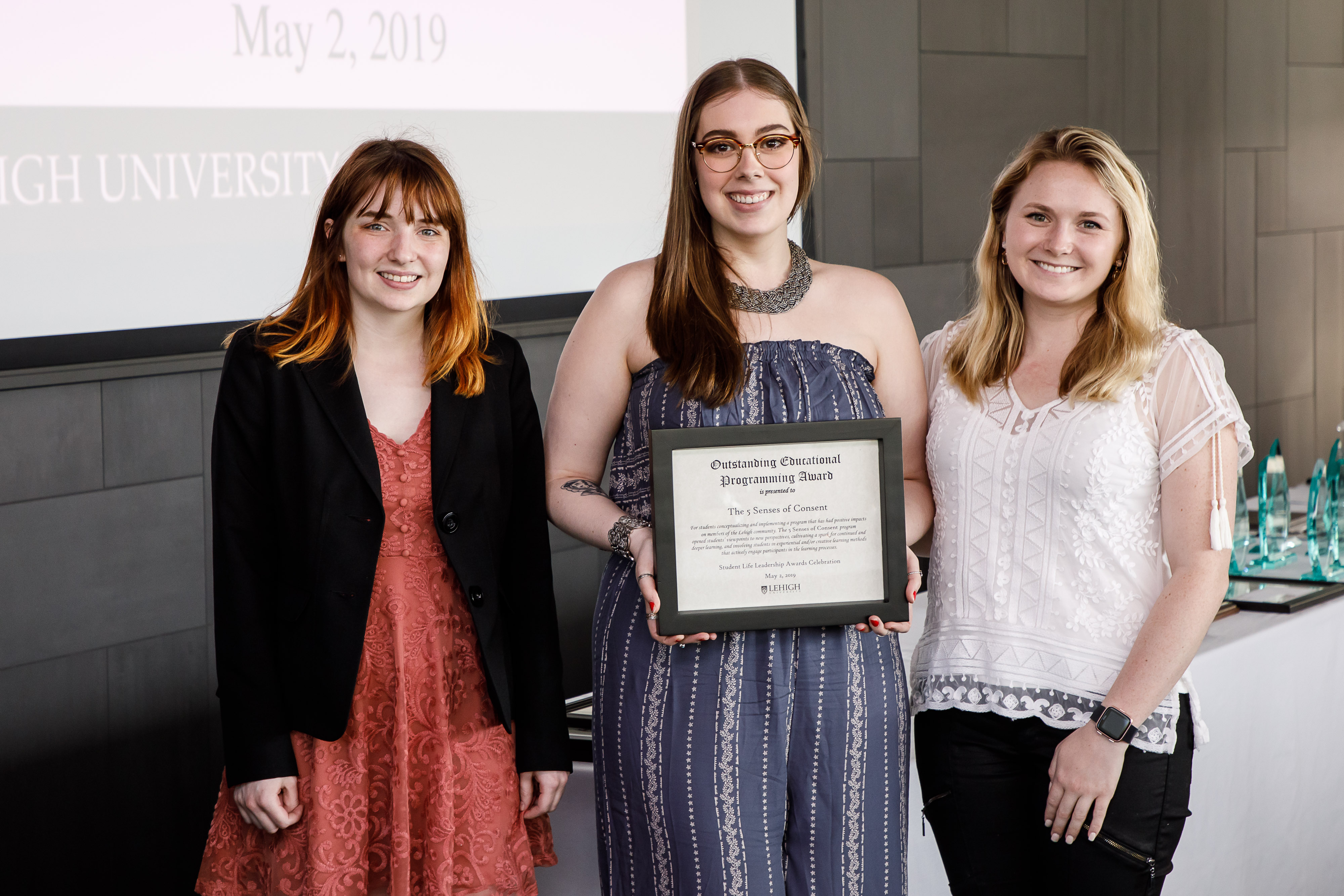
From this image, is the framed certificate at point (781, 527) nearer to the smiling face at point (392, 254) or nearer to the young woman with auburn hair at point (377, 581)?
the young woman with auburn hair at point (377, 581)

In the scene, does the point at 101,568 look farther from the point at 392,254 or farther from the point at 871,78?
the point at 871,78

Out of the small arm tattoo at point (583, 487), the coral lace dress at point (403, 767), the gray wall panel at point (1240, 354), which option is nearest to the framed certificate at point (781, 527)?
the small arm tattoo at point (583, 487)

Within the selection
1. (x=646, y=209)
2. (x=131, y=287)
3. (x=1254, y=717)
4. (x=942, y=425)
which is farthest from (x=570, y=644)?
(x=942, y=425)

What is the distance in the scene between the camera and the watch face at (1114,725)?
1572 millimetres

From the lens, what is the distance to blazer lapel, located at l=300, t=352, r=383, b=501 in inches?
62.5

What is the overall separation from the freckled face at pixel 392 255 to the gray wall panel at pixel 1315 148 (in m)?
5.54

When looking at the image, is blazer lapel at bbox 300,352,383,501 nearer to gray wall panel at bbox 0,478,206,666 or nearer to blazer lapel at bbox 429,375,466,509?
blazer lapel at bbox 429,375,466,509

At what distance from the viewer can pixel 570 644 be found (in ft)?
13.0

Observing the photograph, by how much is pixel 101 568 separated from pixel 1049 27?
3976 millimetres

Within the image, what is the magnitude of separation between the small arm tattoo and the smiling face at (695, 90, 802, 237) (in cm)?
39

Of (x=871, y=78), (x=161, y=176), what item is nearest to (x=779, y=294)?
(x=161, y=176)

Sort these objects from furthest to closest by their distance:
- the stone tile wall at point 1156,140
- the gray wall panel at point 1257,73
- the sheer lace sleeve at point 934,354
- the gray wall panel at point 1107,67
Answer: the gray wall panel at point 1257,73 < the gray wall panel at point 1107,67 < the stone tile wall at point 1156,140 < the sheer lace sleeve at point 934,354

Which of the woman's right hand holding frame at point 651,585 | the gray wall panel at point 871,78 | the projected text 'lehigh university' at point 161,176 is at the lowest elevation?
the woman's right hand holding frame at point 651,585

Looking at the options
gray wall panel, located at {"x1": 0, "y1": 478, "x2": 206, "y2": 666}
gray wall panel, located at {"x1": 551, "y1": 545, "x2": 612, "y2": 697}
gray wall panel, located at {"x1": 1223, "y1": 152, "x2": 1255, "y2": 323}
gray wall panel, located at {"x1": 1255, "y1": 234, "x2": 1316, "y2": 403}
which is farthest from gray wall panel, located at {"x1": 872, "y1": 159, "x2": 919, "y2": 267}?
gray wall panel, located at {"x1": 0, "y1": 478, "x2": 206, "y2": 666}
